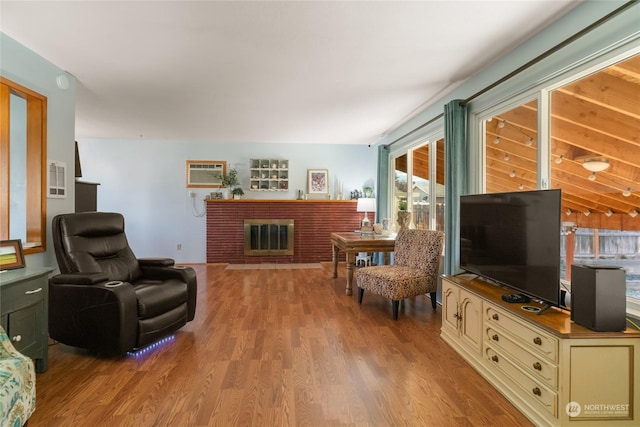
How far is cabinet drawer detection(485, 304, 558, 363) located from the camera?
1.66 metres

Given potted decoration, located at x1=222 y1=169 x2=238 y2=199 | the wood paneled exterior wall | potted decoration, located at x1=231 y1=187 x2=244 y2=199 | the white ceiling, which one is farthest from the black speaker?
potted decoration, located at x1=222 y1=169 x2=238 y2=199

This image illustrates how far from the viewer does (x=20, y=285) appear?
209 cm

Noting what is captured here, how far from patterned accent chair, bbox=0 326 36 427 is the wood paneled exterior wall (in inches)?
197

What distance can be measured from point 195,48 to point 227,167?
4.05 m

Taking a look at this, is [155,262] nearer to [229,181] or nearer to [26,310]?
[26,310]

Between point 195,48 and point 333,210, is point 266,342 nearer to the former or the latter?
point 195,48

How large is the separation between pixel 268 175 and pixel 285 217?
35.7 inches

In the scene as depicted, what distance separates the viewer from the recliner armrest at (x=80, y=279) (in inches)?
96.8

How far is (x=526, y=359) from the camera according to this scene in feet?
6.04

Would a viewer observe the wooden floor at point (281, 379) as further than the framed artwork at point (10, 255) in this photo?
No

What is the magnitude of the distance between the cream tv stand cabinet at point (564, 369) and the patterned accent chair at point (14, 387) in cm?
239

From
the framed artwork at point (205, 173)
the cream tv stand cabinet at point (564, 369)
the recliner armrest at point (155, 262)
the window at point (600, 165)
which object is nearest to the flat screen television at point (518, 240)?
the cream tv stand cabinet at point (564, 369)

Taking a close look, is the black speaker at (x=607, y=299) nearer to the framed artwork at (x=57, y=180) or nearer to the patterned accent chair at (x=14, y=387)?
the patterned accent chair at (x=14, y=387)

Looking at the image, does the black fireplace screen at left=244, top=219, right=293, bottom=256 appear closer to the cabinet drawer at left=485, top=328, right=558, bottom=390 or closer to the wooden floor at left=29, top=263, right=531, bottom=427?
the wooden floor at left=29, top=263, right=531, bottom=427
